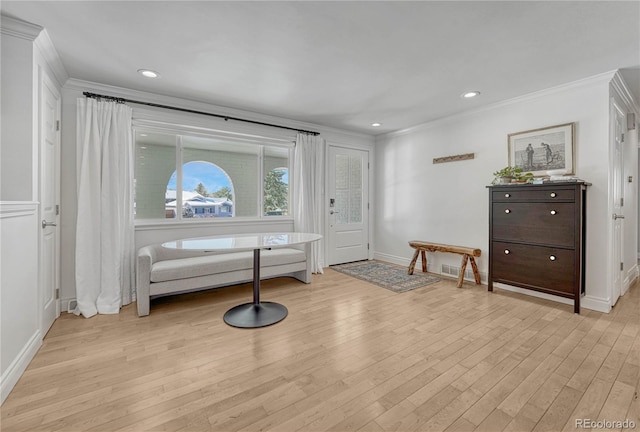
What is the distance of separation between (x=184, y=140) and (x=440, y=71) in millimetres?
3131

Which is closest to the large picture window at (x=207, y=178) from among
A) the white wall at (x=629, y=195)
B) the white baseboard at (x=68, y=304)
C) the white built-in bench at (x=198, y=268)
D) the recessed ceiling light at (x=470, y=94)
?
the white built-in bench at (x=198, y=268)

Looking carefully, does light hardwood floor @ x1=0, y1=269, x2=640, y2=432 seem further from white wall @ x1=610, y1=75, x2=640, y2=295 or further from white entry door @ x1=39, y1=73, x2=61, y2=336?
white wall @ x1=610, y1=75, x2=640, y2=295

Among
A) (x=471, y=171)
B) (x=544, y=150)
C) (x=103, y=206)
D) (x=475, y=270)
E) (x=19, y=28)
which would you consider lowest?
(x=475, y=270)

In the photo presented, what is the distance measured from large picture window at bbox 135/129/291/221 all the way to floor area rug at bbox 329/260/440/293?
145 cm

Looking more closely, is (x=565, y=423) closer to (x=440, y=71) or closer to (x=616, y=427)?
(x=616, y=427)

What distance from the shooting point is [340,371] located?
184 centimetres

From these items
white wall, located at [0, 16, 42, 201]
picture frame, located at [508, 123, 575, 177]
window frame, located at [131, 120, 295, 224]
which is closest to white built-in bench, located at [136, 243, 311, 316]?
window frame, located at [131, 120, 295, 224]

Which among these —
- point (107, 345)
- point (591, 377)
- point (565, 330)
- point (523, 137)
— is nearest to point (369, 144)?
point (523, 137)

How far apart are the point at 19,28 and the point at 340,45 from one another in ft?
7.74

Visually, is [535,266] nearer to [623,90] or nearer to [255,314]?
[623,90]

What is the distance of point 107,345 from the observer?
2.19 m

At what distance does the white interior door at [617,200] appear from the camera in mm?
2928

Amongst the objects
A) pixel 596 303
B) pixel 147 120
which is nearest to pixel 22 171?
pixel 147 120

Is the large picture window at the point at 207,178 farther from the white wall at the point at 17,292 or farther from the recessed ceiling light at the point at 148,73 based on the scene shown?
the white wall at the point at 17,292
